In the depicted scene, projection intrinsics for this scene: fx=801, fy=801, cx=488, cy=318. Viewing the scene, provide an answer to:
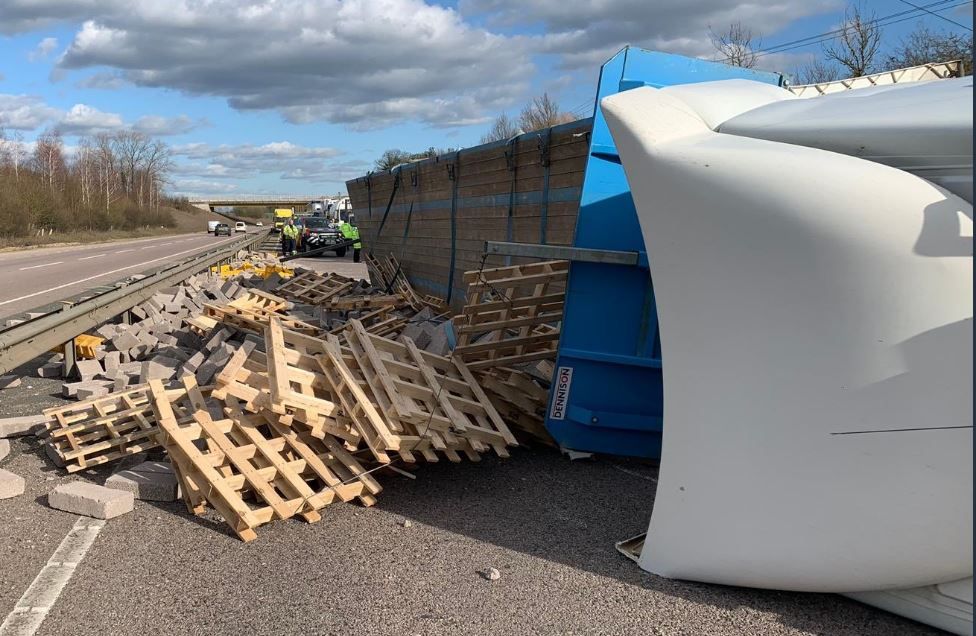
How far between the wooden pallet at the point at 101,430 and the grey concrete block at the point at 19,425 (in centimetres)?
10

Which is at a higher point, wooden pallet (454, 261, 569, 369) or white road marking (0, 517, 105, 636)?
wooden pallet (454, 261, 569, 369)

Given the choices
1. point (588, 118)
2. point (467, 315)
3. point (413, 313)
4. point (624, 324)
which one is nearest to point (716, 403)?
point (624, 324)

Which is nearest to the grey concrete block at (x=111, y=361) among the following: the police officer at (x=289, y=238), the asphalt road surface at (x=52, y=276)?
the asphalt road surface at (x=52, y=276)

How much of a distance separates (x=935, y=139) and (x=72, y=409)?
6.18m

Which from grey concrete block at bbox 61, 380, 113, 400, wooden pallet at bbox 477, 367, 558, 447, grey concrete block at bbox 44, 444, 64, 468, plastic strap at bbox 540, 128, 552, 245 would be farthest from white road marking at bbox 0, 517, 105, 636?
plastic strap at bbox 540, 128, 552, 245

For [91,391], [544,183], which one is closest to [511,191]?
[544,183]

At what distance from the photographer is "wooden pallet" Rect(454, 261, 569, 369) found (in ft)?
21.8

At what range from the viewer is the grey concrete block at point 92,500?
4.90 meters

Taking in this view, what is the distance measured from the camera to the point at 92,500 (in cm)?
493

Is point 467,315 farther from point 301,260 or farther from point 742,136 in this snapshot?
point 301,260

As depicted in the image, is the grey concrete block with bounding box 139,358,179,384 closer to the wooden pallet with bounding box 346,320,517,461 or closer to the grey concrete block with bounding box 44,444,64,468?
the grey concrete block with bounding box 44,444,64,468

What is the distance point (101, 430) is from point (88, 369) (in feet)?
8.77

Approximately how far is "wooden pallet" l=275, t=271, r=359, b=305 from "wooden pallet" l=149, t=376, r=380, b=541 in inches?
334

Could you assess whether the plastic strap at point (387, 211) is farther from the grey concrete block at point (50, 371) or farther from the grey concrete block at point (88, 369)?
the grey concrete block at point (88, 369)
